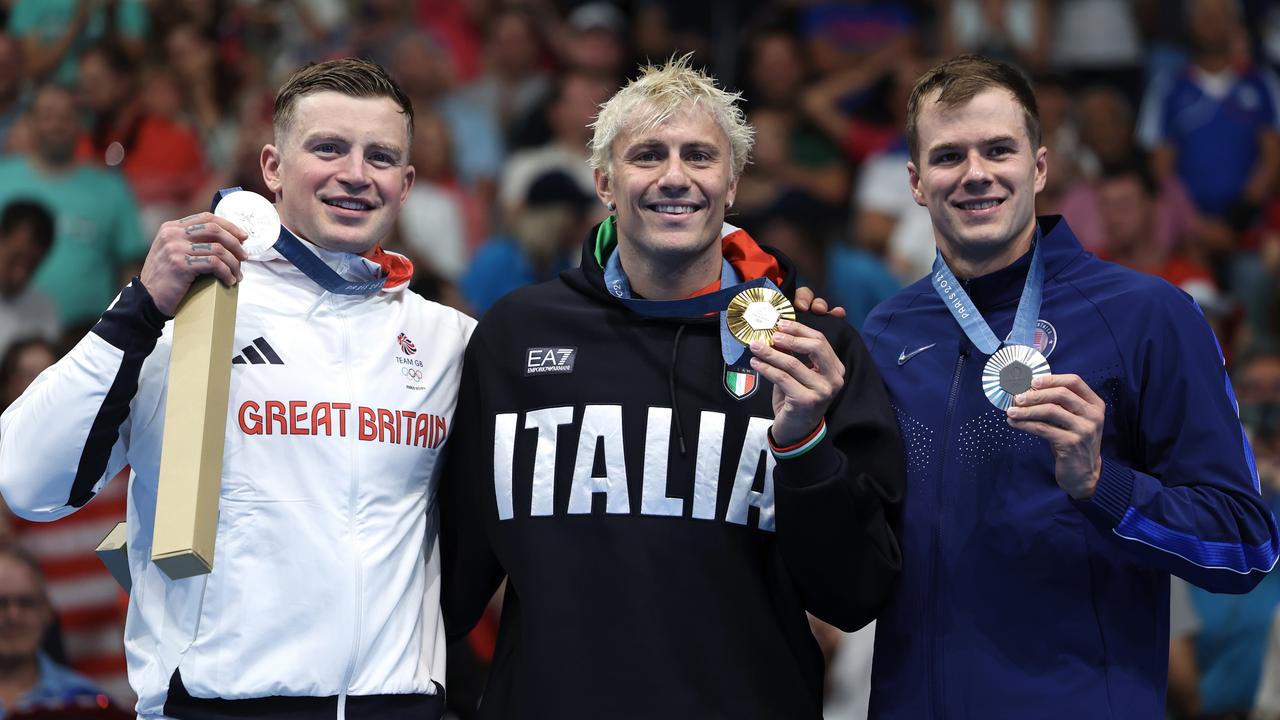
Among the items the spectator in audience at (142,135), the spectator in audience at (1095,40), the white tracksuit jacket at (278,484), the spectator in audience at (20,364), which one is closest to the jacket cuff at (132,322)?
the white tracksuit jacket at (278,484)

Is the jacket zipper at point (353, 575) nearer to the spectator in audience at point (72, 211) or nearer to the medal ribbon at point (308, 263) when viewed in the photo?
the medal ribbon at point (308, 263)

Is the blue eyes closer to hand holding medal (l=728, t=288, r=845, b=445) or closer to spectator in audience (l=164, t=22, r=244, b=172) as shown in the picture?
hand holding medal (l=728, t=288, r=845, b=445)

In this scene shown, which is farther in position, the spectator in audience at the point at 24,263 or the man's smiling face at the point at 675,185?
the spectator in audience at the point at 24,263

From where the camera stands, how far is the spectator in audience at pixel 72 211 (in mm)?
7605

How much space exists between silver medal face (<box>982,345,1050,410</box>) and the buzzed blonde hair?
100 centimetres

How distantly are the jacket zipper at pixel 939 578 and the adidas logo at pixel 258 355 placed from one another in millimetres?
1690

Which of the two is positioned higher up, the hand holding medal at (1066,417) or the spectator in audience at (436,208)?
the spectator in audience at (436,208)

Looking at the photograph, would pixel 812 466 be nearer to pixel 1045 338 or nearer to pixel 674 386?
pixel 674 386

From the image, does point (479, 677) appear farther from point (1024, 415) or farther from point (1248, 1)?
point (1248, 1)

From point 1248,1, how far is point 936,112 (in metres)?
6.41

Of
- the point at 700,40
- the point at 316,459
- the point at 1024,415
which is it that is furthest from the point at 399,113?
the point at 700,40

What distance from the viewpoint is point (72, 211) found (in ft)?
25.2

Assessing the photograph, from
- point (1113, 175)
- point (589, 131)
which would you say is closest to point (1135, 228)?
point (1113, 175)

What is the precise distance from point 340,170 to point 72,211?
4.62 meters
